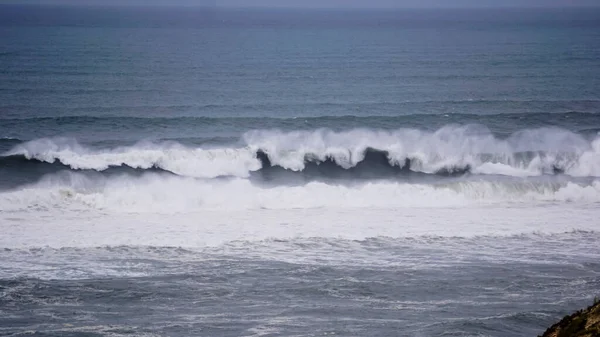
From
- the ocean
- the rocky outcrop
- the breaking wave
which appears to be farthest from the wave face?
the rocky outcrop

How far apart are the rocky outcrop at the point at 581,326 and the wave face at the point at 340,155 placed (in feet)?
63.3

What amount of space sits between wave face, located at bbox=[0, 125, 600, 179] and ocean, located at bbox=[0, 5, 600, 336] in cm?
12

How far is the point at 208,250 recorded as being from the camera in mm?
22125

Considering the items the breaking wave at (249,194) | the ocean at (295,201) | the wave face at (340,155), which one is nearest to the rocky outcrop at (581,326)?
the ocean at (295,201)

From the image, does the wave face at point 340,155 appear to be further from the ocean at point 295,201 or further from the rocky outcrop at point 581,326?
the rocky outcrop at point 581,326

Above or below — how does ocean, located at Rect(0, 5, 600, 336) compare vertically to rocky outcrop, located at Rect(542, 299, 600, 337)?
above

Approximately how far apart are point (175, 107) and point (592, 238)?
2486 centimetres

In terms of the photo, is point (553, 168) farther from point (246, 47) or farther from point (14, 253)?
point (246, 47)

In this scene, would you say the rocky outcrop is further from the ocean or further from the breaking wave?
the breaking wave

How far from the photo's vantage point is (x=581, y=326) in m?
12.6

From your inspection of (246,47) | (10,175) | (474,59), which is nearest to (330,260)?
(10,175)

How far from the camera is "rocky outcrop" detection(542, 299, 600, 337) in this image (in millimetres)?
12240

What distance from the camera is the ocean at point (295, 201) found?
18016 mm

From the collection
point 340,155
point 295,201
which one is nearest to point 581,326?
point 295,201
